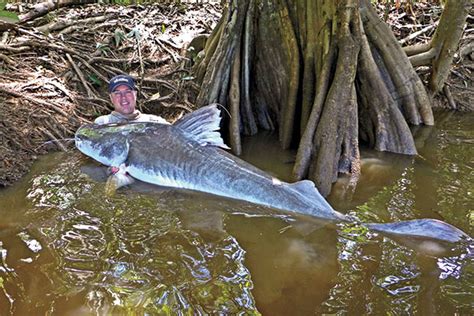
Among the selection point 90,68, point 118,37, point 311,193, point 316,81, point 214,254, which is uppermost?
point 316,81

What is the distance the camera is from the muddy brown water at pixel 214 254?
2.64m

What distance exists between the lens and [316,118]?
478 centimetres

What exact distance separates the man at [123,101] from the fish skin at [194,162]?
336 mm

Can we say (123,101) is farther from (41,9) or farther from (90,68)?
(41,9)

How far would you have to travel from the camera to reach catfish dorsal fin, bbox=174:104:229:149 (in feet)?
14.9

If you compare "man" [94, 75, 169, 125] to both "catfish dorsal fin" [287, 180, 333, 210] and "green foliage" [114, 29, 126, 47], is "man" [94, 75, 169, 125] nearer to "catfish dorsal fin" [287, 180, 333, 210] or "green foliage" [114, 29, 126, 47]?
"catfish dorsal fin" [287, 180, 333, 210]

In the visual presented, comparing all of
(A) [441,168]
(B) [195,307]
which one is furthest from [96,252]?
(A) [441,168]

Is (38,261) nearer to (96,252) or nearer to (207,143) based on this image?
(96,252)

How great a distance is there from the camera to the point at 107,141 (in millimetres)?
4781

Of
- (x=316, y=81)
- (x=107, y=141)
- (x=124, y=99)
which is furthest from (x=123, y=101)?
(x=316, y=81)

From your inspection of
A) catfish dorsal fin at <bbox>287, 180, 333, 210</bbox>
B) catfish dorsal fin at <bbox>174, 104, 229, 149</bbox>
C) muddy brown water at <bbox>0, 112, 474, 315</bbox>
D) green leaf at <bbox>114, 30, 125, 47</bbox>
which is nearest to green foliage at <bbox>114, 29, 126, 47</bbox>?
green leaf at <bbox>114, 30, 125, 47</bbox>

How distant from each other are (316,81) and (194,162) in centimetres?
181

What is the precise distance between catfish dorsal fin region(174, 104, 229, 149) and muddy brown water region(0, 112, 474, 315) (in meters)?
0.60

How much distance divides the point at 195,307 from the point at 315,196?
5.11 ft
